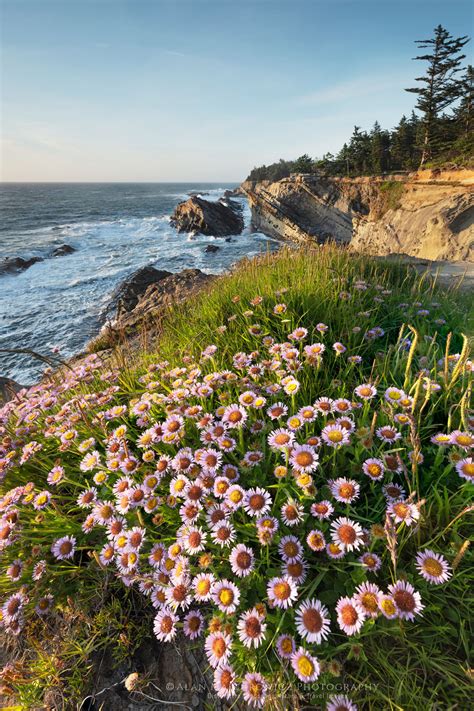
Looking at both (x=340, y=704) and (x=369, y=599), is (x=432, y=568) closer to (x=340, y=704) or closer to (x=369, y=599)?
(x=369, y=599)

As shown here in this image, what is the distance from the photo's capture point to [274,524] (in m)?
1.46

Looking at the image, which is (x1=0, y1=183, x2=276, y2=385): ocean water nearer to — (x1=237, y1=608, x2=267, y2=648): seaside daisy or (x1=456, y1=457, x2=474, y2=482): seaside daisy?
(x1=456, y1=457, x2=474, y2=482): seaside daisy

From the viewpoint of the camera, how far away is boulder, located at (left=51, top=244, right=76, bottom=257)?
95.0ft

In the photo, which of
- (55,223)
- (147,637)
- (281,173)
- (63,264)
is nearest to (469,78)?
(281,173)

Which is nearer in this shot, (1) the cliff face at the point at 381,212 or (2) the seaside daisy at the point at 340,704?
(2) the seaside daisy at the point at 340,704

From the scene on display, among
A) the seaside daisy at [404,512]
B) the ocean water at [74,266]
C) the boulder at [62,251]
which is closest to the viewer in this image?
the seaside daisy at [404,512]

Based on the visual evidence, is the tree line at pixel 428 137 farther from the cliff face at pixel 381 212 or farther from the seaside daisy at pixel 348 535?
the seaside daisy at pixel 348 535

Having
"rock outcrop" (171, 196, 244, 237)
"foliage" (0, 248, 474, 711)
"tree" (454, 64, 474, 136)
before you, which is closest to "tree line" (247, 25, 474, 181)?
"tree" (454, 64, 474, 136)

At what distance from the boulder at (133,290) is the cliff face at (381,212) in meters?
8.36

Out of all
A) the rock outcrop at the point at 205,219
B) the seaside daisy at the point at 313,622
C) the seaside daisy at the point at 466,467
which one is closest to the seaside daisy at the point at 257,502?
the seaside daisy at the point at 313,622

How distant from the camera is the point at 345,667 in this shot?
1.41 meters

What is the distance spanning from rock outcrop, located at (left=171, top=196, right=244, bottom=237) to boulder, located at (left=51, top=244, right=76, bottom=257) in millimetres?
15139

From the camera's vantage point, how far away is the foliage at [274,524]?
4.25ft

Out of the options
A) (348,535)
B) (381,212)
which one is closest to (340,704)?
(348,535)
